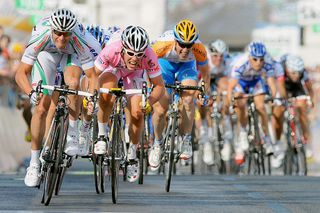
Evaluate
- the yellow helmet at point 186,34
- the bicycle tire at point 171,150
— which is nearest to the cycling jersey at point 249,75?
the yellow helmet at point 186,34

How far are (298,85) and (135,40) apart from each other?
9.80 m

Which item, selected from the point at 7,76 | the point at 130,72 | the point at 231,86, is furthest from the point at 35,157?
the point at 7,76

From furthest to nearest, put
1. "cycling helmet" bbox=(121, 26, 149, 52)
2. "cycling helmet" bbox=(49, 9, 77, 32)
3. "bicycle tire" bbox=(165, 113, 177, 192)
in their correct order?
"bicycle tire" bbox=(165, 113, 177, 192)
"cycling helmet" bbox=(121, 26, 149, 52)
"cycling helmet" bbox=(49, 9, 77, 32)

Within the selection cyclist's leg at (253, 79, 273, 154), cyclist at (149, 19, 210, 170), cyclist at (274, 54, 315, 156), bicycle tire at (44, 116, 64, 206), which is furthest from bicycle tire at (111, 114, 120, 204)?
cyclist at (274, 54, 315, 156)

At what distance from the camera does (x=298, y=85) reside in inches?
934

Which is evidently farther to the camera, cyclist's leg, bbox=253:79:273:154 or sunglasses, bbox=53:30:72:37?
cyclist's leg, bbox=253:79:273:154

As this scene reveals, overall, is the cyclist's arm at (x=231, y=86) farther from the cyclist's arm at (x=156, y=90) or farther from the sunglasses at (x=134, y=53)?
the sunglasses at (x=134, y=53)

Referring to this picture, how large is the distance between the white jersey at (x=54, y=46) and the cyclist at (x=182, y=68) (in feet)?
6.07

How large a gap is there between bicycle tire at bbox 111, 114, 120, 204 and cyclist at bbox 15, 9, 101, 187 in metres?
0.60

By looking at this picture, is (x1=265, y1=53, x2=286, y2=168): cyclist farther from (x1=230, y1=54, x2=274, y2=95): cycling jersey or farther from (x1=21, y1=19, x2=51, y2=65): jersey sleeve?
(x1=21, y1=19, x2=51, y2=65): jersey sleeve

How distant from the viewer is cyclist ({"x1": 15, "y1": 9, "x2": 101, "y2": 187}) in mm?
14008

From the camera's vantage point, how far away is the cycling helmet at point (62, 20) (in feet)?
45.7

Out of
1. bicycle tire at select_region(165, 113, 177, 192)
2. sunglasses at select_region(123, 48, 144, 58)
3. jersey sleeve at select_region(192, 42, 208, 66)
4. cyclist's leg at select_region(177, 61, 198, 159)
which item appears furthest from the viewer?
jersey sleeve at select_region(192, 42, 208, 66)

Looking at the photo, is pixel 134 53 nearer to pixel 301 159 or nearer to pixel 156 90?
pixel 156 90
